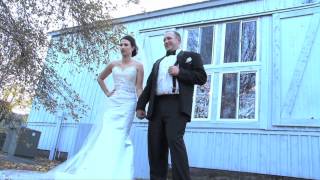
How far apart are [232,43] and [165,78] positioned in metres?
5.61

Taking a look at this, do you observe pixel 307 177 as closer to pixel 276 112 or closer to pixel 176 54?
pixel 276 112

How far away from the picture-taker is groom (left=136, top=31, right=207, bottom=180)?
11.0 ft

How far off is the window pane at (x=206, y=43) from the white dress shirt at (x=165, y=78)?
5.42m

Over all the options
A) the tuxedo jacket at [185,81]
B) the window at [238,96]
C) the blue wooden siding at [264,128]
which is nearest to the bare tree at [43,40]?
the blue wooden siding at [264,128]

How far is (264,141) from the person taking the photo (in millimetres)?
7617

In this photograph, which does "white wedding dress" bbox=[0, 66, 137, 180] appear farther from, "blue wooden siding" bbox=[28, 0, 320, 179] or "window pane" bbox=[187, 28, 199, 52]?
"window pane" bbox=[187, 28, 199, 52]

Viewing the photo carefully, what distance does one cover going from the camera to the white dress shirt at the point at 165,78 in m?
3.60

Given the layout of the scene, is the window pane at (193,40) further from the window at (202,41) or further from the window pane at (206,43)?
the window pane at (206,43)

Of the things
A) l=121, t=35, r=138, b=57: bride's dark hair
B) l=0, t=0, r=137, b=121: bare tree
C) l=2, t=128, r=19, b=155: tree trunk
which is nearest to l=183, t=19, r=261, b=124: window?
l=0, t=0, r=137, b=121: bare tree

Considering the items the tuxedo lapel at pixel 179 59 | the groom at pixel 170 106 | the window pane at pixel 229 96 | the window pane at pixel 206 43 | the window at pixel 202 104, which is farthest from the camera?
the window pane at pixel 206 43

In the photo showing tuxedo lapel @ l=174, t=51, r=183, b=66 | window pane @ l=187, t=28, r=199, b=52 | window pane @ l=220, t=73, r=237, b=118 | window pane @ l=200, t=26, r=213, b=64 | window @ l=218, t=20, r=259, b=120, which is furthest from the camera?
window pane @ l=187, t=28, r=199, b=52

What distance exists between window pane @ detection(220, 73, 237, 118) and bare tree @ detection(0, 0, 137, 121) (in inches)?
109

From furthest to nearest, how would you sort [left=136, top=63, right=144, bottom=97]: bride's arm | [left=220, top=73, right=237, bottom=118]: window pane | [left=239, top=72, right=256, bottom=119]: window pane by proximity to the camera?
[left=220, top=73, right=237, bottom=118]: window pane → [left=239, top=72, right=256, bottom=119]: window pane → [left=136, top=63, right=144, bottom=97]: bride's arm

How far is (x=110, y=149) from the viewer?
12.4 ft
